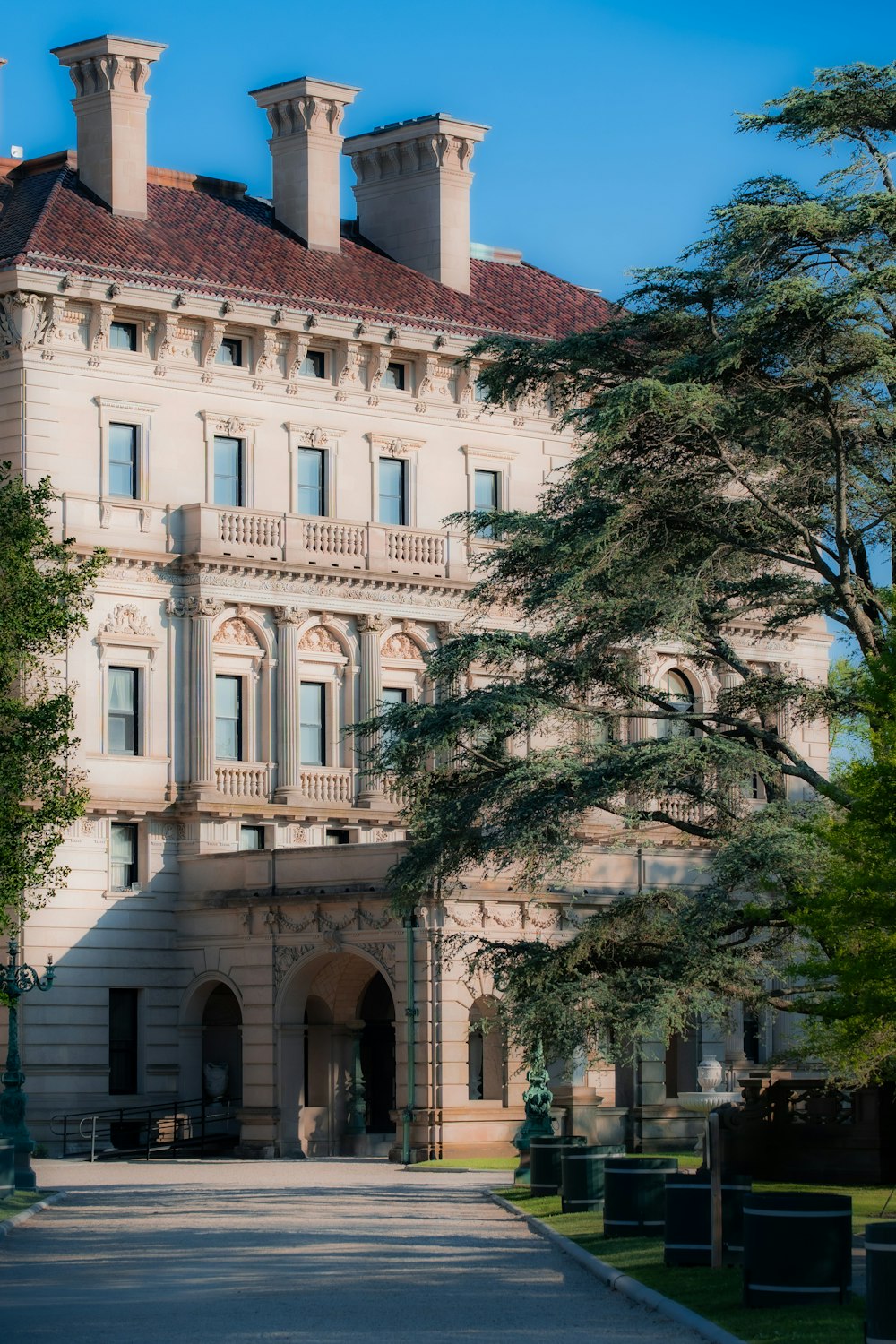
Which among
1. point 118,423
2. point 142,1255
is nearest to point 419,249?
point 118,423

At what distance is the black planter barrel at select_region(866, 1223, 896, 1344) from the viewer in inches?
728

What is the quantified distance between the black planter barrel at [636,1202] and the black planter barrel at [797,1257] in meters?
6.94

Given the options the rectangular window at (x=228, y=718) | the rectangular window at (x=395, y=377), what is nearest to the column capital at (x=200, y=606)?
the rectangular window at (x=228, y=718)

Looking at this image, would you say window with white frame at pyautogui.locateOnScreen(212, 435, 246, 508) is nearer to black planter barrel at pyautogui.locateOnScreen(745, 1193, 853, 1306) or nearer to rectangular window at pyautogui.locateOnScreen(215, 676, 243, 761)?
rectangular window at pyautogui.locateOnScreen(215, 676, 243, 761)

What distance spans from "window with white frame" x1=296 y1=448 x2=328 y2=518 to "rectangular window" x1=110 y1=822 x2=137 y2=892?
27.5ft

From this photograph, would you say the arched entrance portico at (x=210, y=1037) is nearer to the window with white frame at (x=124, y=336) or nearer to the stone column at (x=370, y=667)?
the stone column at (x=370, y=667)

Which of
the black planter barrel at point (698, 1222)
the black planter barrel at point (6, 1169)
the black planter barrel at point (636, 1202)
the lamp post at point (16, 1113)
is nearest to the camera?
the black planter barrel at point (698, 1222)

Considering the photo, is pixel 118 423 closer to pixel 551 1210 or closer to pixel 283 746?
pixel 283 746

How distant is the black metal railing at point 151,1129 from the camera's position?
5388 cm

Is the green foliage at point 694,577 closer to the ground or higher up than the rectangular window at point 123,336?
closer to the ground

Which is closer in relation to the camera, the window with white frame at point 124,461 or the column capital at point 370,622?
the window with white frame at point 124,461

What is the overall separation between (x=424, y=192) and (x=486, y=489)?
7.52m

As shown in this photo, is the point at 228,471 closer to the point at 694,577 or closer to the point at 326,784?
the point at 326,784

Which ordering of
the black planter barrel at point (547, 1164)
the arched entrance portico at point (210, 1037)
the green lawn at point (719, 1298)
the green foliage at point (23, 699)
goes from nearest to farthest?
the green lawn at point (719, 1298), the black planter barrel at point (547, 1164), the green foliage at point (23, 699), the arched entrance portico at point (210, 1037)
